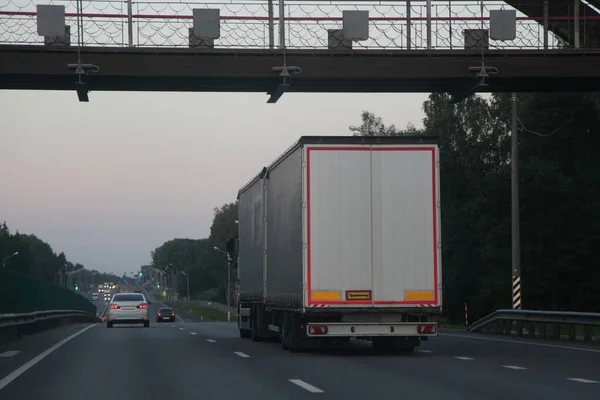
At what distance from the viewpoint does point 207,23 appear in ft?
78.1

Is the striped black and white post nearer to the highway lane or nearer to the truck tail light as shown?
the highway lane

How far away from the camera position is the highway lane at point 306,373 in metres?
13.7

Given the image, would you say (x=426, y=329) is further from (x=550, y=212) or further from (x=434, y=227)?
(x=550, y=212)

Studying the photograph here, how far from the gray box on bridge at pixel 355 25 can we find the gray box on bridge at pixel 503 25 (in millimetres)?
2679

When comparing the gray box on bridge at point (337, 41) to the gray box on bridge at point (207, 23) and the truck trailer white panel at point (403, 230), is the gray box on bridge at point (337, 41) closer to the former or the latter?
the gray box on bridge at point (207, 23)

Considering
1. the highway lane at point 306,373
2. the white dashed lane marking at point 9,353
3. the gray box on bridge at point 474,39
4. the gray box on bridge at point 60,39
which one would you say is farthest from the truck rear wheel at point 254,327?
the gray box on bridge at point 474,39

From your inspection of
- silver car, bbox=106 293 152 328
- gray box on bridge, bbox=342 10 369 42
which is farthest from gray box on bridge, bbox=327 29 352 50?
silver car, bbox=106 293 152 328

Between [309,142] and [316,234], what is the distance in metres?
1.65

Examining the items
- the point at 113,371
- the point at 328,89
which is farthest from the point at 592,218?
the point at 113,371

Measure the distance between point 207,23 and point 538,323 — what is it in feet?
40.9

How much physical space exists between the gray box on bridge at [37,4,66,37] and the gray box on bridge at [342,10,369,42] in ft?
19.0

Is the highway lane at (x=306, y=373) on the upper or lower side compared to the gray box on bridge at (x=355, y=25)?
lower

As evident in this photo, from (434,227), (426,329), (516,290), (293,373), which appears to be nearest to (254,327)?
(426,329)

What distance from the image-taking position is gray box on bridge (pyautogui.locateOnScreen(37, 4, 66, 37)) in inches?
925
